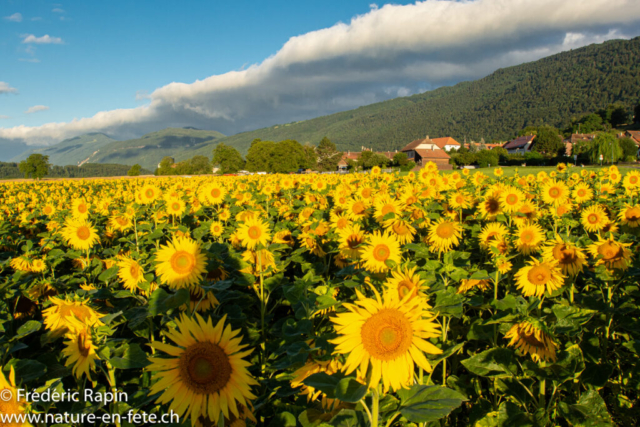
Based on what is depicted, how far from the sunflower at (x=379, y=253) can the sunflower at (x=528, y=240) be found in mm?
2014

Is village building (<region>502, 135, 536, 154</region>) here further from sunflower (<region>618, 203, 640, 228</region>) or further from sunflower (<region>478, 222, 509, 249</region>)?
sunflower (<region>478, 222, 509, 249</region>)

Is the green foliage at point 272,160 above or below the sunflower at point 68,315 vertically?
above

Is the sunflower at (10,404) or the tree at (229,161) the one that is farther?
the tree at (229,161)

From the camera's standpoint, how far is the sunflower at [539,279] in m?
3.04

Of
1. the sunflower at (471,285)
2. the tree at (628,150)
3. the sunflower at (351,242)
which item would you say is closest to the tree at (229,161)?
the sunflower at (351,242)

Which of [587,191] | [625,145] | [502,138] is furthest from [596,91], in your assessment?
[587,191]

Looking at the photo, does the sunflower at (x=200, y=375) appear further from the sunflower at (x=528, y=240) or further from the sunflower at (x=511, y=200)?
the sunflower at (x=511, y=200)

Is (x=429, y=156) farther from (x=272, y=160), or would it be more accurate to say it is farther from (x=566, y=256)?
(x=566, y=256)

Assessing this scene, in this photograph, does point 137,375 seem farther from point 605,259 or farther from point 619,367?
point 605,259

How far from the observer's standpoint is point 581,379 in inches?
96.3

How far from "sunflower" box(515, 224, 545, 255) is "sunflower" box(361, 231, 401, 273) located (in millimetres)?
2014

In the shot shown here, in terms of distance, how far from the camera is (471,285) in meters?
3.29

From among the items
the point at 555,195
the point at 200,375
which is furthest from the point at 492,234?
the point at 200,375

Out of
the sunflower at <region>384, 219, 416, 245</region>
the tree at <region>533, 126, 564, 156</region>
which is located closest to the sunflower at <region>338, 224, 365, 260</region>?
the sunflower at <region>384, 219, 416, 245</region>
